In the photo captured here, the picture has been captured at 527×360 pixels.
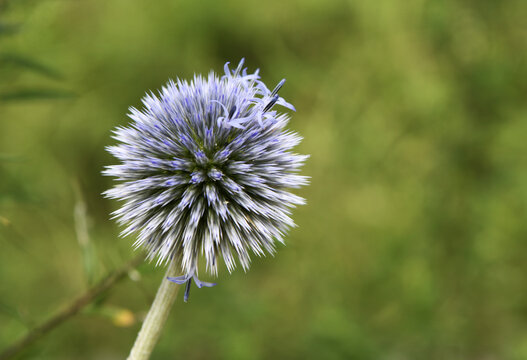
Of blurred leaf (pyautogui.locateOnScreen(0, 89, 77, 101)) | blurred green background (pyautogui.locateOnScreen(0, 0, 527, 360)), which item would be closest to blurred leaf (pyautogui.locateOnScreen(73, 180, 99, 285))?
blurred leaf (pyautogui.locateOnScreen(0, 89, 77, 101))

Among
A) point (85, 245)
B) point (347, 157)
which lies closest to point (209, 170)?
point (85, 245)

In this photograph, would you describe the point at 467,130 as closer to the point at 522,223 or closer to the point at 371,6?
the point at 522,223

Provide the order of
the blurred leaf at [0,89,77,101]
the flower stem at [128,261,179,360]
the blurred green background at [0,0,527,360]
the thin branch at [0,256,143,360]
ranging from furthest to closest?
1. the blurred green background at [0,0,527,360]
2. the blurred leaf at [0,89,77,101]
3. the thin branch at [0,256,143,360]
4. the flower stem at [128,261,179,360]

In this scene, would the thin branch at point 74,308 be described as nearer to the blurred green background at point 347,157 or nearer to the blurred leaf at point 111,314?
the blurred leaf at point 111,314

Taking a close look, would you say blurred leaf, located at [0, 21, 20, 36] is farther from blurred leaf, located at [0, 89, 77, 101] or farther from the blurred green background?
the blurred green background

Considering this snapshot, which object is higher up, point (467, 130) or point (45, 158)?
point (467, 130)

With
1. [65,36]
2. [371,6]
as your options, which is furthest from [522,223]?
[65,36]
